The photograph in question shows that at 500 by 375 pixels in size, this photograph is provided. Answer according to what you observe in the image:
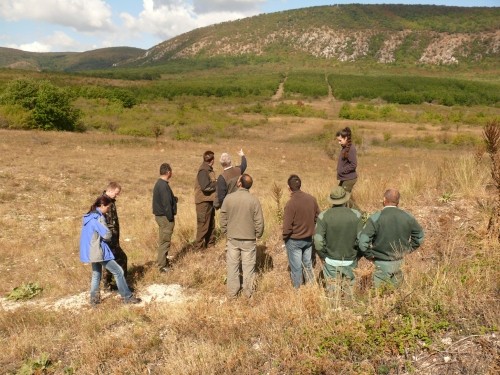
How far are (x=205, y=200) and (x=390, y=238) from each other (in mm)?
3655

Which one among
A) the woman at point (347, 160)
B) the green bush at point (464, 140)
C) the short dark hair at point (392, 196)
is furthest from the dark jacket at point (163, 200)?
the green bush at point (464, 140)

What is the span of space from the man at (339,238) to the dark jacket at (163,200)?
110 inches

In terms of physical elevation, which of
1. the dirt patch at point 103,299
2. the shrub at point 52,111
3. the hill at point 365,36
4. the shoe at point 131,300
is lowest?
the dirt patch at point 103,299

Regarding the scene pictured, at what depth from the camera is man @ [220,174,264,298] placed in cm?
513

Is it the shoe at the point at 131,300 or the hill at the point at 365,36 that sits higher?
the hill at the point at 365,36

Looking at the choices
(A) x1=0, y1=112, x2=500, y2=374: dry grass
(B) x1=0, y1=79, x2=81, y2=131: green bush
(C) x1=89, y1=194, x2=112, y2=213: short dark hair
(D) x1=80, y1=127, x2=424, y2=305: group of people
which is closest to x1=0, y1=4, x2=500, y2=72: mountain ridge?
(B) x1=0, y1=79, x2=81, y2=131: green bush

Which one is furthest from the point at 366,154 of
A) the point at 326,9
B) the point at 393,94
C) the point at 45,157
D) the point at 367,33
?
the point at 326,9

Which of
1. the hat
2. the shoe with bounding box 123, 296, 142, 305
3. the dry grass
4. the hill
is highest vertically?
the hill

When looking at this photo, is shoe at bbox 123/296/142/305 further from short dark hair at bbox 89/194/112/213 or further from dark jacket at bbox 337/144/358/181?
dark jacket at bbox 337/144/358/181

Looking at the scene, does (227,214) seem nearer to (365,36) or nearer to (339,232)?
(339,232)

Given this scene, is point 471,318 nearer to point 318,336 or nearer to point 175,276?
point 318,336

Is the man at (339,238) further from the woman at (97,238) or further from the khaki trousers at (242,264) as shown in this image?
the woman at (97,238)

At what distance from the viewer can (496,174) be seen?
4672mm

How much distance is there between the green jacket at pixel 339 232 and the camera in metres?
4.41
